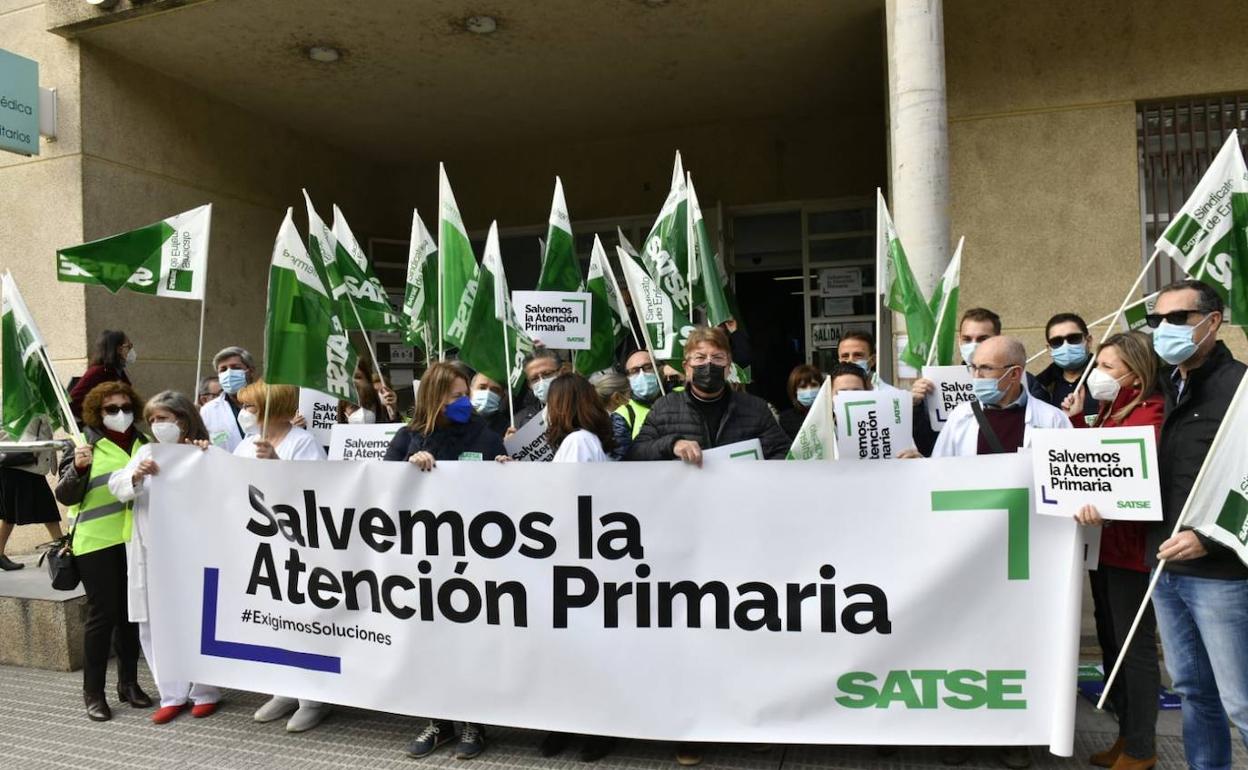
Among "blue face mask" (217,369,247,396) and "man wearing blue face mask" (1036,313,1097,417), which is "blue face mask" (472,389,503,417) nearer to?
"blue face mask" (217,369,247,396)

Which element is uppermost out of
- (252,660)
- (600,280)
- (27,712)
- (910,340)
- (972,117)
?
(972,117)

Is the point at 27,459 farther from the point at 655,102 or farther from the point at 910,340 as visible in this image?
the point at 655,102

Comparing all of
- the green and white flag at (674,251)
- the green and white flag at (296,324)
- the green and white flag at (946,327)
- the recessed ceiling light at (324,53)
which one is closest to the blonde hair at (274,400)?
the green and white flag at (296,324)

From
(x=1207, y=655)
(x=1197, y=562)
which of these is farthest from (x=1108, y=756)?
(x=1197, y=562)

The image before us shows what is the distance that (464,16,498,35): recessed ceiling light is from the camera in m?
8.48

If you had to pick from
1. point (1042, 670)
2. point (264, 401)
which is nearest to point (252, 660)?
point (264, 401)

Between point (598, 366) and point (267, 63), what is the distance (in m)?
5.69

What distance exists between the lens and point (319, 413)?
6082mm

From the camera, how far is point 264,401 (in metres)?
4.91

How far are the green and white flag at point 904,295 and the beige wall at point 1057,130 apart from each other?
104 inches

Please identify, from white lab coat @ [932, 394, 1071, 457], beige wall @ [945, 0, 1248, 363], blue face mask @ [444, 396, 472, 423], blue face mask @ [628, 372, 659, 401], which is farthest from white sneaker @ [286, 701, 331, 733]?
beige wall @ [945, 0, 1248, 363]

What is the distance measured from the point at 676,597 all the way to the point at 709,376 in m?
1.02

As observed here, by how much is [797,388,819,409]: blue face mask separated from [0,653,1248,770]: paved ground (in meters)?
1.86

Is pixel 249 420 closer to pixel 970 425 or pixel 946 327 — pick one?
pixel 970 425
